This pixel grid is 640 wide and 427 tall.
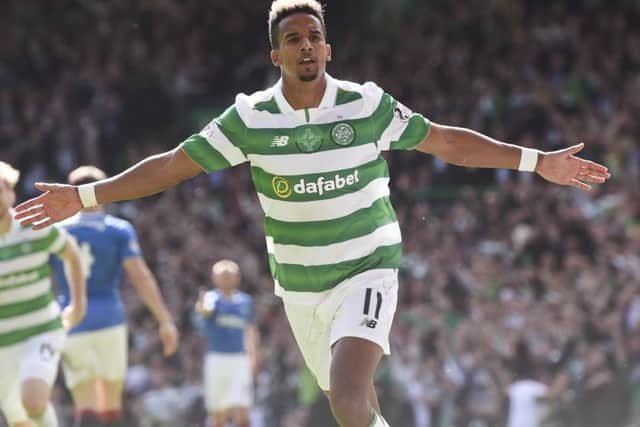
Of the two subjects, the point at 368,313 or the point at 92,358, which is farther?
the point at 92,358

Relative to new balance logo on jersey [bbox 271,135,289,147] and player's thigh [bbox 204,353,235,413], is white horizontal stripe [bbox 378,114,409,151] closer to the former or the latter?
new balance logo on jersey [bbox 271,135,289,147]

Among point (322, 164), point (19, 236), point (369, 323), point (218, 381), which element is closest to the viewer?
point (369, 323)

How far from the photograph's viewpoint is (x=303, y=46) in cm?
592

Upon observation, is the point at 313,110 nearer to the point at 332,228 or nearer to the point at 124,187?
the point at 332,228

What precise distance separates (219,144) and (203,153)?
88 millimetres

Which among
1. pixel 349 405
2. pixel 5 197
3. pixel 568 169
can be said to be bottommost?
pixel 349 405

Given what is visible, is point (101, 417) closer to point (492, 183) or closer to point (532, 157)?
point (532, 157)

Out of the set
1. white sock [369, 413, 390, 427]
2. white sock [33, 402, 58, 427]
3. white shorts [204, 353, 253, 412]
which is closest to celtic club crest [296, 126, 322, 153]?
white sock [369, 413, 390, 427]

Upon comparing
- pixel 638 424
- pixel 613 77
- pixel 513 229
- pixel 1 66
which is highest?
pixel 1 66

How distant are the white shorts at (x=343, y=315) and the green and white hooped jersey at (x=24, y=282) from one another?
2.33 metres

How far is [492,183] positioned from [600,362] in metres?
4.60

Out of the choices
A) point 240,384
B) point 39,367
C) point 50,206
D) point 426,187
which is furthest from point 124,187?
point 426,187

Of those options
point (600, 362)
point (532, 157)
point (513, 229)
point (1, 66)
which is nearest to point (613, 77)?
point (513, 229)

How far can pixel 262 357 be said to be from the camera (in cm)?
1602
